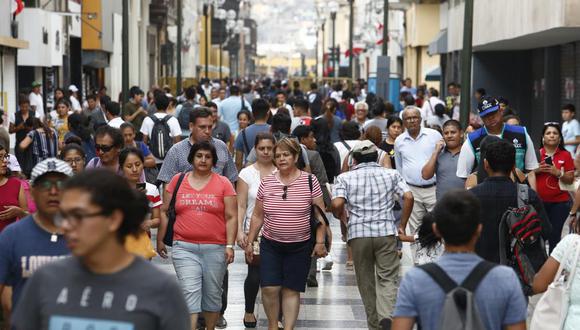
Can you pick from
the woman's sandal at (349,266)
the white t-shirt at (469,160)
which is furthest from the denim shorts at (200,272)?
the woman's sandal at (349,266)

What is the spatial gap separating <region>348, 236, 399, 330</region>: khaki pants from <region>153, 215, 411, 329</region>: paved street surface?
3.74ft

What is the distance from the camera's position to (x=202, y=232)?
29.4 ft

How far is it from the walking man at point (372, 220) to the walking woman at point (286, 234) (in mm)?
254

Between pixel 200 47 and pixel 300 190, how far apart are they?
95.0 m

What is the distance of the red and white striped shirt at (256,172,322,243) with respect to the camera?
9.38 meters

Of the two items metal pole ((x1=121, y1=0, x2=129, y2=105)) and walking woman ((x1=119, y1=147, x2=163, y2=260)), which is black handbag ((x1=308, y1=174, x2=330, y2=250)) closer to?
walking woman ((x1=119, y1=147, x2=163, y2=260))

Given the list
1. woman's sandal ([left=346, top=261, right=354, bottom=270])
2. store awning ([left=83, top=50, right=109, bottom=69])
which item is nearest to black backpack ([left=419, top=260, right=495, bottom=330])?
woman's sandal ([left=346, top=261, right=354, bottom=270])

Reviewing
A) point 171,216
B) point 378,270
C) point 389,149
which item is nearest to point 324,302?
point 378,270

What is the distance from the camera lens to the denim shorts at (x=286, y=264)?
9.41 metres

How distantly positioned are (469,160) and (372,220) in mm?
1334

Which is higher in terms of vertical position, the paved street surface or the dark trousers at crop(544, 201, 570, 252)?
the dark trousers at crop(544, 201, 570, 252)

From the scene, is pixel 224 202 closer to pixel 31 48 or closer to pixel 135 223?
pixel 135 223

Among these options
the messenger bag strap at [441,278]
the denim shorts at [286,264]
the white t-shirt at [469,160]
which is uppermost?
the white t-shirt at [469,160]

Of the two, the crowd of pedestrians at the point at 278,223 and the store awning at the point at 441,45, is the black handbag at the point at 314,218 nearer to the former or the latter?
the crowd of pedestrians at the point at 278,223
